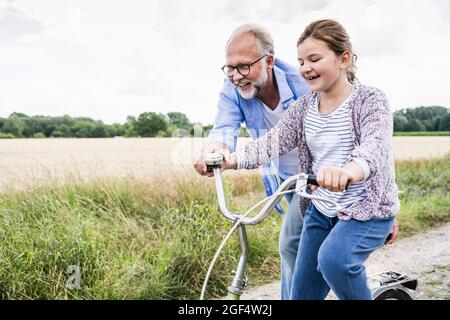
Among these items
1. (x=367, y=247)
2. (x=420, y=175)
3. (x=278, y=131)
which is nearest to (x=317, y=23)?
(x=278, y=131)

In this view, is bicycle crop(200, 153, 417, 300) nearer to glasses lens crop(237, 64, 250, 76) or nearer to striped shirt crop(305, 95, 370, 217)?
striped shirt crop(305, 95, 370, 217)

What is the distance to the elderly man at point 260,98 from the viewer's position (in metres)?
2.54

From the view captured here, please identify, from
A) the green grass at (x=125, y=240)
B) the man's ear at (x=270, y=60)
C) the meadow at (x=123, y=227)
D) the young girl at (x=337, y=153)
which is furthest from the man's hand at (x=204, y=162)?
the green grass at (x=125, y=240)

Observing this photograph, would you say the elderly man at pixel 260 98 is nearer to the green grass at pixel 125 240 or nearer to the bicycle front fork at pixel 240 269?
the bicycle front fork at pixel 240 269

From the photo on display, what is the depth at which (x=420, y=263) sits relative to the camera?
15.1ft

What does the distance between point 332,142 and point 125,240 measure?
2.42 meters

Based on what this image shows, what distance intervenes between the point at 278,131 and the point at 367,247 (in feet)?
1.83

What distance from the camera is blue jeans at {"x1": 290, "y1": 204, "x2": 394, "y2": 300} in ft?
6.00

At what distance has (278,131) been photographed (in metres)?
2.10

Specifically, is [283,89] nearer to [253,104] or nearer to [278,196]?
[253,104]

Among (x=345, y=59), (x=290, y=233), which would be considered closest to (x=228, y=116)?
(x=290, y=233)

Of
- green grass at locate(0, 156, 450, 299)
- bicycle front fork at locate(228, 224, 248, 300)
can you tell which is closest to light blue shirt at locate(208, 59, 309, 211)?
bicycle front fork at locate(228, 224, 248, 300)
